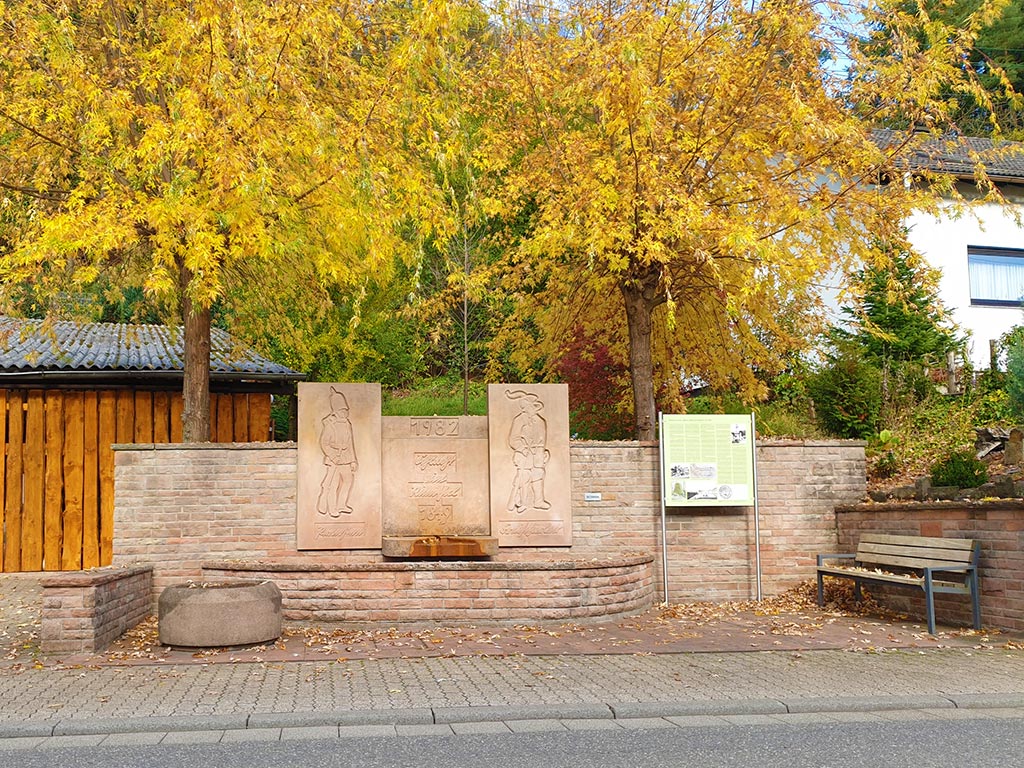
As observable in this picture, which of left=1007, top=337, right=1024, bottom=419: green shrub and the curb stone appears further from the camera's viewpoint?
left=1007, top=337, right=1024, bottom=419: green shrub

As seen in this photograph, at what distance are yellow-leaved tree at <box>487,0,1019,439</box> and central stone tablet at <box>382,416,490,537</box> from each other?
269 cm

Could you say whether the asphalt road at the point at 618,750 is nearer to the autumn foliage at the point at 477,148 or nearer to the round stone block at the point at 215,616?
the round stone block at the point at 215,616

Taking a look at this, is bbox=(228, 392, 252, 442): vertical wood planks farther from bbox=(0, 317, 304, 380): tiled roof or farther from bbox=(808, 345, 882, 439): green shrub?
bbox=(808, 345, 882, 439): green shrub

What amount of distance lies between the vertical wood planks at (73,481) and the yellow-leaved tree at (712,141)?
702cm

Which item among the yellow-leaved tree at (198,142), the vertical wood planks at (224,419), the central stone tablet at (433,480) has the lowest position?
the central stone tablet at (433,480)

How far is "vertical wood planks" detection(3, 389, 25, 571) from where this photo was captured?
14867 mm

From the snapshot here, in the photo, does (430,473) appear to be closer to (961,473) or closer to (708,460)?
(708,460)

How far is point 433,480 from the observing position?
11812 mm

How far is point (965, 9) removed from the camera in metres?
28.2

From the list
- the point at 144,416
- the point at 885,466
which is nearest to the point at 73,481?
the point at 144,416

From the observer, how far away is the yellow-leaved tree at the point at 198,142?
402 inches

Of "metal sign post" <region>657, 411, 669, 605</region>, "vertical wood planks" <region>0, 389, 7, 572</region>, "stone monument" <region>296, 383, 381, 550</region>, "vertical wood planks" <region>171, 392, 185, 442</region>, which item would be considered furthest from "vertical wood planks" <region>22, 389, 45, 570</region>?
"metal sign post" <region>657, 411, 669, 605</region>

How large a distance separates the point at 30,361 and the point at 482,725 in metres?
10.1

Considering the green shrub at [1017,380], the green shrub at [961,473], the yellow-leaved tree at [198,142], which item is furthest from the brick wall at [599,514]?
the green shrub at [1017,380]
